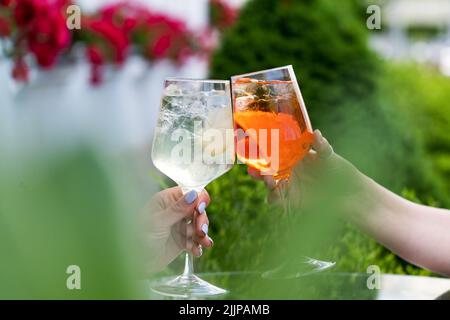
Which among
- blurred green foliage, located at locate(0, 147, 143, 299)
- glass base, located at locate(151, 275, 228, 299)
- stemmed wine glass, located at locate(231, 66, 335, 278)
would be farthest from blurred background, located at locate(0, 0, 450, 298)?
glass base, located at locate(151, 275, 228, 299)

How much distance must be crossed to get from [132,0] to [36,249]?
21.2 feet

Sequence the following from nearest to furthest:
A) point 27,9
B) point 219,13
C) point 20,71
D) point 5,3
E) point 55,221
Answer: point 55,221 < point 5,3 < point 27,9 < point 20,71 < point 219,13

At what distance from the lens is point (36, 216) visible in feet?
1.48

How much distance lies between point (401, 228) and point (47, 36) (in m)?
3.42

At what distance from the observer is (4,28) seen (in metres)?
4.28

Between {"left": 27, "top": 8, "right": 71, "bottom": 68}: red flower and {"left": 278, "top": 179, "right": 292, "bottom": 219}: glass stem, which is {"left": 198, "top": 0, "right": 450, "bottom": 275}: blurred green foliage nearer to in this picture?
{"left": 27, "top": 8, "right": 71, "bottom": 68}: red flower

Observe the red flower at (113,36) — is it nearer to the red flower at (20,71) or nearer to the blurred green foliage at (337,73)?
the red flower at (20,71)

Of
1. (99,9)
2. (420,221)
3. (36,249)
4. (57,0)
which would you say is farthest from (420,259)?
(99,9)

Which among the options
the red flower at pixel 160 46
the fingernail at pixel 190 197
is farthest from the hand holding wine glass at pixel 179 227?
the red flower at pixel 160 46

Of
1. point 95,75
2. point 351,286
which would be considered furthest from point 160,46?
point 351,286

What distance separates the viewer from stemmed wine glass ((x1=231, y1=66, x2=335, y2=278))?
1575mm

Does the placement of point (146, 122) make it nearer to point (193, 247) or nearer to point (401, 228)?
point (401, 228)

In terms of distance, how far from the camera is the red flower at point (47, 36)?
4594 mm

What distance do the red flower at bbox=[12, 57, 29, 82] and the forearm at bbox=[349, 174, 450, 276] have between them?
335cm
